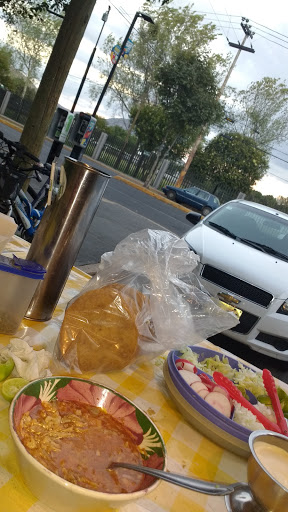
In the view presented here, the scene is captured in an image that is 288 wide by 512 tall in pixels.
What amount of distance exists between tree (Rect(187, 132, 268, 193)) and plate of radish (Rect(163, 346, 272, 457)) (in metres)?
27.0

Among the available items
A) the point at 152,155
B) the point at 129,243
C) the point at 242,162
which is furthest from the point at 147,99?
the point at 129,243

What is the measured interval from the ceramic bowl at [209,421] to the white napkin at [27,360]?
1.23ft

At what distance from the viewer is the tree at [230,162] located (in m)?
27.1

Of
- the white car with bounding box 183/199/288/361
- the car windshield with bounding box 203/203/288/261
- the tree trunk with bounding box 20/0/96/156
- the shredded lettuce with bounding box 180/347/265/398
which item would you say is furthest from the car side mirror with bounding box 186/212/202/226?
the shredded lettuce with bounding box 180/347/265/398

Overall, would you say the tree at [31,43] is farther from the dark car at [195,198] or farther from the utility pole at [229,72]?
the dark car at [195,198]

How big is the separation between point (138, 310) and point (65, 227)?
1.14 feet

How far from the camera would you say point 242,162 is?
27.1 meters

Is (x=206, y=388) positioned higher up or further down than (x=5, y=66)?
further down

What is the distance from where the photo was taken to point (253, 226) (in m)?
4.99

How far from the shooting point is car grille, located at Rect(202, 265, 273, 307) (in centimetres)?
395

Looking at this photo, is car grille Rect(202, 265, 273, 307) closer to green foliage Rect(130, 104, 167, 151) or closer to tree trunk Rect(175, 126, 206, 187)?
green foliage Rect(130, 104, 167, 151)

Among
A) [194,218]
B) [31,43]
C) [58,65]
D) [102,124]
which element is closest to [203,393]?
[58,65]

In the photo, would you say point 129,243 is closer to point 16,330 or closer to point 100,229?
point 16,330

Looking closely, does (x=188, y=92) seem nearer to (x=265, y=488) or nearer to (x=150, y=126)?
(x=150, y=126)
